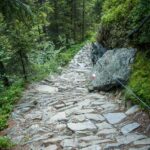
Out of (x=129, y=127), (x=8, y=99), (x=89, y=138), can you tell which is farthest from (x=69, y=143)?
(x=8, y=99)

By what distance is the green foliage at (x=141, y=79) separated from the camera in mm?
6984

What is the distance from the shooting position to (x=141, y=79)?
7.63 m

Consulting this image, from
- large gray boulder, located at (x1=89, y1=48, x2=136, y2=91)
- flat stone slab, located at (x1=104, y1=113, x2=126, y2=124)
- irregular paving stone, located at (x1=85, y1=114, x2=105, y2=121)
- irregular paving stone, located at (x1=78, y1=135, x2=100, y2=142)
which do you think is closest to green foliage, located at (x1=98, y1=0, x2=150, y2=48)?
large gray boulder, located at (x1=89, y1=48, x2=136, y2=91)

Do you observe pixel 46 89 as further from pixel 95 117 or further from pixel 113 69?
pixel 95 117

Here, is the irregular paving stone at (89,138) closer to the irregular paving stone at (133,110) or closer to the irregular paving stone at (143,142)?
the irregular paving stone at (143,142)

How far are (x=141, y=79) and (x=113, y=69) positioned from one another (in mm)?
1782

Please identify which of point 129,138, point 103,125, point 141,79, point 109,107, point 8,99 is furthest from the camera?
point 8,99

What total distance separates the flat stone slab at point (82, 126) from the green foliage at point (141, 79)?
121 centimetres

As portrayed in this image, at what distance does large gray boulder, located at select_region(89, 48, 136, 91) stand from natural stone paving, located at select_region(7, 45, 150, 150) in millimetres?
381

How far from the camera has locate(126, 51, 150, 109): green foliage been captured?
698cm

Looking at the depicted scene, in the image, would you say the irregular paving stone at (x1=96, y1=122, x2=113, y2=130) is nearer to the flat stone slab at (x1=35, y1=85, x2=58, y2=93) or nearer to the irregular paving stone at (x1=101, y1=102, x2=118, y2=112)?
the irregular paving stone at (x1=101, y1=102, x2=118, y2=112)

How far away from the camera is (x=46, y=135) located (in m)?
6.69

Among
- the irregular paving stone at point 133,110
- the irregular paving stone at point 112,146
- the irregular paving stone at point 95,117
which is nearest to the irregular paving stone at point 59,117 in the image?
the irregular paving stone at point 95,117

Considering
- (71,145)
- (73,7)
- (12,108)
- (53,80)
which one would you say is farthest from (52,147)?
(73,7)
